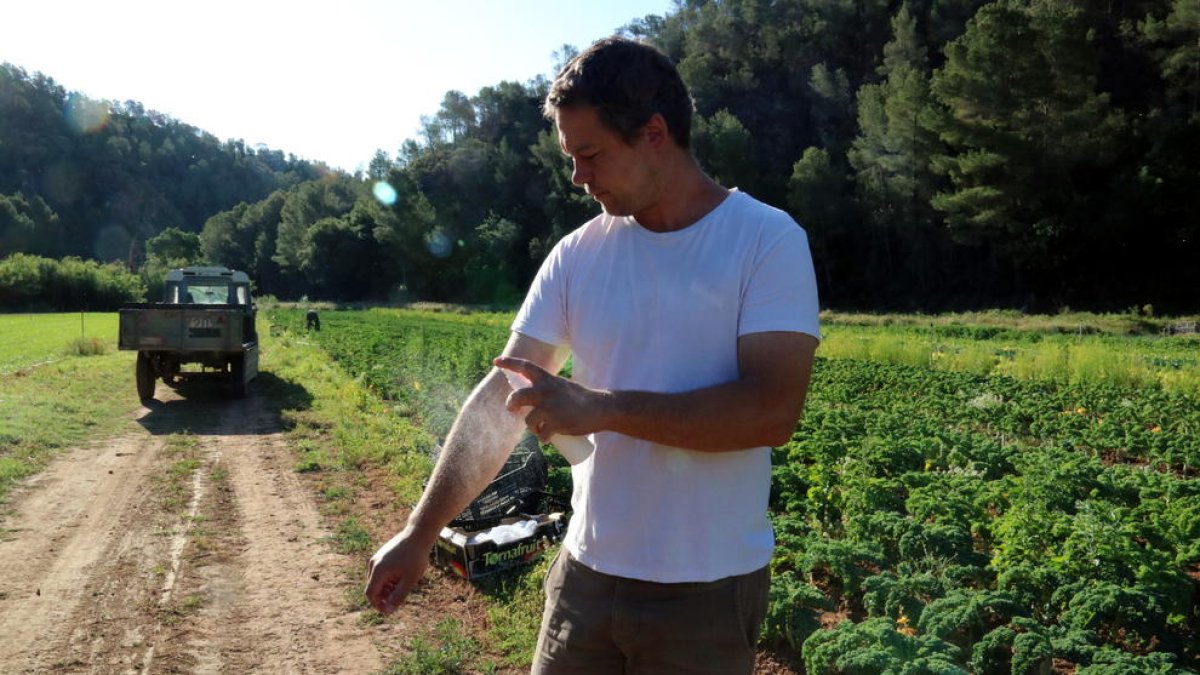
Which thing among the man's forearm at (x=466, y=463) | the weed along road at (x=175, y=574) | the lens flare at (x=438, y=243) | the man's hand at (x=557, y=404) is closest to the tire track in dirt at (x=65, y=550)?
the weed along road at (x=175, y=574)

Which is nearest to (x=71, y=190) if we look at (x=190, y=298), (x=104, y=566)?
(x=190, y=298)

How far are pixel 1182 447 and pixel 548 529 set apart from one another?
6.59 meters

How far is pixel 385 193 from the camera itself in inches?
3164

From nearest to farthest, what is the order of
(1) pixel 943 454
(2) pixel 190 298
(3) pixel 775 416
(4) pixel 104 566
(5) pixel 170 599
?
(3) pixel 775 416, (5) pixel 170 599, (4) pixel 104 566, (1) pixel 943 454, (2) pixel 190 298

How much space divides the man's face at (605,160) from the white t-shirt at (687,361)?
88 mm

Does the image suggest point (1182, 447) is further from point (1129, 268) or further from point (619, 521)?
point (1129, 268)

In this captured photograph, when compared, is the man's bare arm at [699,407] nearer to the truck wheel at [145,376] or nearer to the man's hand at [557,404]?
the man's hand at [557,404]

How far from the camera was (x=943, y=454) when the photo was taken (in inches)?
327

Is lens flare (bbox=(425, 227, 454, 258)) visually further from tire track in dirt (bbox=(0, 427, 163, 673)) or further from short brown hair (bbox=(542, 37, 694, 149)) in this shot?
short brown hair (bbox=(542, 37, 694, 149))

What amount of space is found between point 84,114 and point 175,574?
438 ft

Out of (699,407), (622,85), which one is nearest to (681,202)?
(622,85)

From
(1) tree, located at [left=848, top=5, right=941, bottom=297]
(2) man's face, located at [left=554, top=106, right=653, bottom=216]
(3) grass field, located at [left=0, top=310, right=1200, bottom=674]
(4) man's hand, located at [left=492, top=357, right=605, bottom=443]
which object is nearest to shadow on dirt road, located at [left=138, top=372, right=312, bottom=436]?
(3) grass field, located at [left=0, top=310, right=1200, bottom=674]

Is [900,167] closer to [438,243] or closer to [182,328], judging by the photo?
[182,328]

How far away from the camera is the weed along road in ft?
14.8
